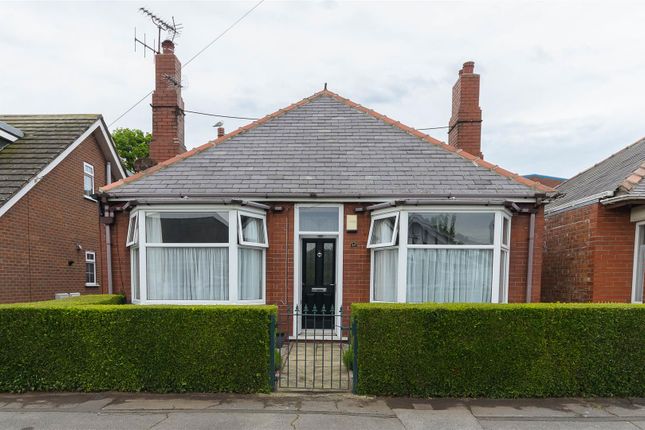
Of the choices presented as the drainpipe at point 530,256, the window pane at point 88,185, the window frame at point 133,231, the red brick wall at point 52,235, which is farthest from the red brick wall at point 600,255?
the window pane at point 88,185

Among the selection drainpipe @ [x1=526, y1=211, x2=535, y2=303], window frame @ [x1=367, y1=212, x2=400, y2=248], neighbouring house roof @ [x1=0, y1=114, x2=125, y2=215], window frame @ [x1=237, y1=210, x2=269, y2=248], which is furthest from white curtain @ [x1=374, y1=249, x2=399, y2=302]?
neighbouring house roof @ [x1=0, y1=114, x2=125, y2=215]

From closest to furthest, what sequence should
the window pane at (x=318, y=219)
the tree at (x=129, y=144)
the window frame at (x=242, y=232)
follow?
the window frame at (x=242, y=232), the window pane at (x=318, y=219), the tree at (x=129, y=144)

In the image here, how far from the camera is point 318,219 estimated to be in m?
6.85

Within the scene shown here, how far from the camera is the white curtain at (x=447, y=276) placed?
20.5ft

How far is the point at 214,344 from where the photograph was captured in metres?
4.49

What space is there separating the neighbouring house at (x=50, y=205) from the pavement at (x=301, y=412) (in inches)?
129

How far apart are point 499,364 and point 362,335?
1.81m

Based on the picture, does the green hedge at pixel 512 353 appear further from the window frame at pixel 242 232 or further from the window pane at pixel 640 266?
the window frame at pixel 242 232

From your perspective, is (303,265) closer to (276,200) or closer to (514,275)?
(276,200)

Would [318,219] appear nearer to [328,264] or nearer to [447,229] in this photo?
[328,264]

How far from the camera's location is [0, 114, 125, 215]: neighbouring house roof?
8453 millimetres

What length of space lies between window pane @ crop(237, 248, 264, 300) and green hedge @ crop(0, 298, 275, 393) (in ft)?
6.25

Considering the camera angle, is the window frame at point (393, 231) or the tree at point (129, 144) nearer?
the window frame at point (393, 231)

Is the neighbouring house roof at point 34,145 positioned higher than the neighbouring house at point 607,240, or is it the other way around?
the neighbouring house roof at point 34,145
